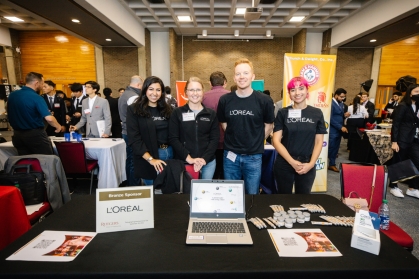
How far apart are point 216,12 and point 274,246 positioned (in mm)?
7032

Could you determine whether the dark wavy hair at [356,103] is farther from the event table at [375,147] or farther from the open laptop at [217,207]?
the open laptop at [217,207]

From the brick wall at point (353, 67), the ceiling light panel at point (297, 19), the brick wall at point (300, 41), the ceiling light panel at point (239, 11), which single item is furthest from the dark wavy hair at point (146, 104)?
the brick wall at point (353, 67)

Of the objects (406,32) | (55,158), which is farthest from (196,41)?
(55,158)

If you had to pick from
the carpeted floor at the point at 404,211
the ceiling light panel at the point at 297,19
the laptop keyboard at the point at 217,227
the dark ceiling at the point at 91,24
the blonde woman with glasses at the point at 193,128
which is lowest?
the carpeted floor at the point at 404,211

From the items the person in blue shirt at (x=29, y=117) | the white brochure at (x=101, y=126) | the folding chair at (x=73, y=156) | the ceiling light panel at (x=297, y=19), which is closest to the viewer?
the person in blue shirt at (x=29, y=117)

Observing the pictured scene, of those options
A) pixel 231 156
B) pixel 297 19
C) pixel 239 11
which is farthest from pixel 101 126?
pixel 297 19

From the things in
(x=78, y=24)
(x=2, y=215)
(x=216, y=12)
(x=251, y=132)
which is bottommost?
(x=2, y=215)

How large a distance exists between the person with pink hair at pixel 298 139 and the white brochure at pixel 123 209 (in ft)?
4.14

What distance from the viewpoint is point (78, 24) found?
19.0 feet

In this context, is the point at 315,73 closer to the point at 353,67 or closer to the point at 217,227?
the point at 217,227

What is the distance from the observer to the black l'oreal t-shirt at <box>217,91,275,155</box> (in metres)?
2.04

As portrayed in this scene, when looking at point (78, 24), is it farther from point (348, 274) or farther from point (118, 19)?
point (348, 274)

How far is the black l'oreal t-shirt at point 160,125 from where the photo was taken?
2.20 metres

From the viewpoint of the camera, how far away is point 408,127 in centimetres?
323
